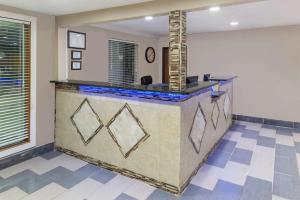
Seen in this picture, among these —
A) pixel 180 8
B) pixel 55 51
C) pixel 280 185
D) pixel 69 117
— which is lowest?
pixel 280 185

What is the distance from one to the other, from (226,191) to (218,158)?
915 millimetres

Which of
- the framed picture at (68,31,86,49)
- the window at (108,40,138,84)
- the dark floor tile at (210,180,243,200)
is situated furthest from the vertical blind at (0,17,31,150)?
the dark floor tile at (210,180,243,200)

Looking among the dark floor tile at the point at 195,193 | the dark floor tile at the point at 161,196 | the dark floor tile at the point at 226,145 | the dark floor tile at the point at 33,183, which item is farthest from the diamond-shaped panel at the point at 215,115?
the dark floor tile at the point at 33,183

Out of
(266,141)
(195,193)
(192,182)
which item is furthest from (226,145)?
(195,193)

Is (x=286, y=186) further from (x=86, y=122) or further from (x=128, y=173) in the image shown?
(x=86, y=122)

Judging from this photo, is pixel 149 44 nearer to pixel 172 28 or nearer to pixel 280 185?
pixel 172 28

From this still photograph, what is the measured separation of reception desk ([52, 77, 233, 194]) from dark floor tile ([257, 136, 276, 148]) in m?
1.07

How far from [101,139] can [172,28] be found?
1.77 metres

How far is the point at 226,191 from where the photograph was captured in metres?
2.53

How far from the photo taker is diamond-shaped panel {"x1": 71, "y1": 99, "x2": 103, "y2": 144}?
10.2 feet

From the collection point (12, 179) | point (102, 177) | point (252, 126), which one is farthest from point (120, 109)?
point (252, 126)

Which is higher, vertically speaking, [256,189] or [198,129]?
[198,129]

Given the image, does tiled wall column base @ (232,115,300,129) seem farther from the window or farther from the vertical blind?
the vertical blind

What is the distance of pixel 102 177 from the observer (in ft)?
9.28
